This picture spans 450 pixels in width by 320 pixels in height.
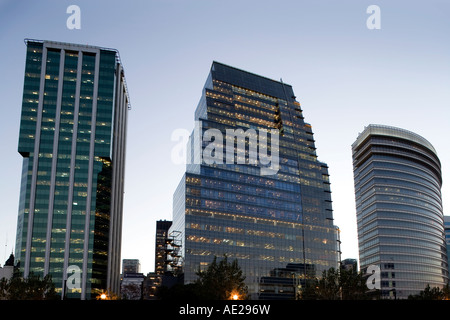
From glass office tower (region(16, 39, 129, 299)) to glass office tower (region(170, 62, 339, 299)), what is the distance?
3555 centimetres

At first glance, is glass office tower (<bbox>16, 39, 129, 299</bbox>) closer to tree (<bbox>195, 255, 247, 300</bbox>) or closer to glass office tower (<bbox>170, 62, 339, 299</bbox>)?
glass office tower (<bbox>170, 62, 339, 299</bbox>)

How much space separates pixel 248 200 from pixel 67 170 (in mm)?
78017

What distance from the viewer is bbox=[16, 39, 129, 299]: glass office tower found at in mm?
176375

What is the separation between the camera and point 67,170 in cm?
18562

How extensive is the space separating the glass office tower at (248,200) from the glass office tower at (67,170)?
1399 inches

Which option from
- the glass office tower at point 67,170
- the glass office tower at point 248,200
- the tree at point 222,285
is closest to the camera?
the tree at point 222,285

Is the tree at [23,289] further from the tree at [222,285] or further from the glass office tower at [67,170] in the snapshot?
the glass office tower at [67,170]

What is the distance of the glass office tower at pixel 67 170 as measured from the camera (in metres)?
176

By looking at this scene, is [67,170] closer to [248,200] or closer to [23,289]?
[248,200]

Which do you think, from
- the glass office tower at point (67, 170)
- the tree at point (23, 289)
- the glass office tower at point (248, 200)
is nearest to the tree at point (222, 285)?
the tree at point (23, 289)

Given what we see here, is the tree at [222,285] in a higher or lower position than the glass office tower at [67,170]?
lower

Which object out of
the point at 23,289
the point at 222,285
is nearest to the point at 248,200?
the point at 222,285

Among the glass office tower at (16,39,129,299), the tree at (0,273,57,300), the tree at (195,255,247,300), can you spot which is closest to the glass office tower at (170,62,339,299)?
the glass office tower at (16,39,129,299)
